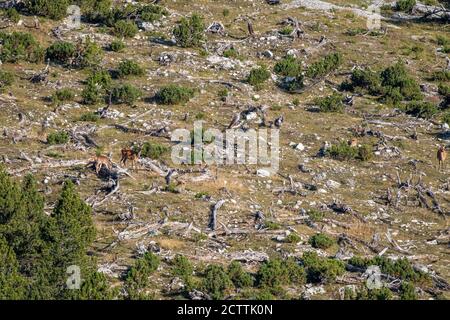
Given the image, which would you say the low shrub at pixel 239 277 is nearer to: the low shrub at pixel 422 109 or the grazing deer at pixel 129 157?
the grazing deer at pixel 129 157

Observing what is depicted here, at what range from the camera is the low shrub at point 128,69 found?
4662cm

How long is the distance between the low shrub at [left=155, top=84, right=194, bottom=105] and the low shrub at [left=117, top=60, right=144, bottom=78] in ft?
6.87

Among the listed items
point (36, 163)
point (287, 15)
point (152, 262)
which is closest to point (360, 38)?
point (287, 15)

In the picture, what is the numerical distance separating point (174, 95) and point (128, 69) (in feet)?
9.83

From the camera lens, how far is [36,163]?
38.3 metres

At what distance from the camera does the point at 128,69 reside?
153ft

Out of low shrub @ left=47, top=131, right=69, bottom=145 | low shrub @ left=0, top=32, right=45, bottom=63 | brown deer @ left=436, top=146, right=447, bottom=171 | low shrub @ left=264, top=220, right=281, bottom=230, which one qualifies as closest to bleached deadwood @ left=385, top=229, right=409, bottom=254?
low shrub @ left=264, top=220, right=281, bottom=230

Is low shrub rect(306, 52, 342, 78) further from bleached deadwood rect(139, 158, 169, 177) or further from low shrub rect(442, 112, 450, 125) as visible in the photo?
bleached deadwood rect(139, 158, 169, 177)

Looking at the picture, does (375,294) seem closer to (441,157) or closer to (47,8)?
(441,157)

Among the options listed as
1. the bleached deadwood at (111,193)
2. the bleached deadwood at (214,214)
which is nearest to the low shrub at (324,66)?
the bleached deadwood at (214,214)

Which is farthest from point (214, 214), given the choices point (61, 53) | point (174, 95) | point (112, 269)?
point (61, 53)

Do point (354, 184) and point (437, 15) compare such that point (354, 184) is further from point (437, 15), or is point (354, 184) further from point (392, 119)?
point (437, 15)
